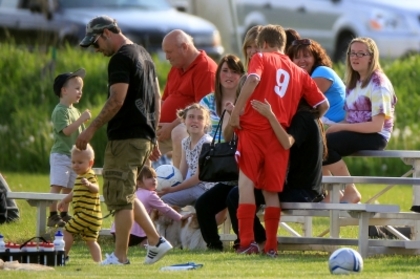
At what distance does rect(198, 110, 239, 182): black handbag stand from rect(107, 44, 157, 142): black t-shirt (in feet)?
4.39

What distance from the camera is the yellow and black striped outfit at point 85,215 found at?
33.9 ft

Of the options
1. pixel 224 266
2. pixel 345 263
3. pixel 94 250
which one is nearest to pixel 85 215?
pixel 94 250

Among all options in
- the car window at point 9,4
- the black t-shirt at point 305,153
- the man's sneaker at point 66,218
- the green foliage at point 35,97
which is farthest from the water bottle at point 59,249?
the car window at point 9,4

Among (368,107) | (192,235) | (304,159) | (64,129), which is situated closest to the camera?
(304,159)

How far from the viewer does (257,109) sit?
10.7 m

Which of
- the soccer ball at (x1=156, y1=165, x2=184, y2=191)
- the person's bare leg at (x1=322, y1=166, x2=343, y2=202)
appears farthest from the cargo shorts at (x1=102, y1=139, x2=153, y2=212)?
the person's bare leg at (x1=322, y1=166, x2=343, y2=202)

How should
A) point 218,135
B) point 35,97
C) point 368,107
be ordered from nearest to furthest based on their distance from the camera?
point 368,107, point 218,135, point 35,97

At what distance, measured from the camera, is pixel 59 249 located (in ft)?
32.4

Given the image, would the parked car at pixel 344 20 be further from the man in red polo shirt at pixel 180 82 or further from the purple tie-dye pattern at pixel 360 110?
the purple tie-dye pattern at pixel 360 110

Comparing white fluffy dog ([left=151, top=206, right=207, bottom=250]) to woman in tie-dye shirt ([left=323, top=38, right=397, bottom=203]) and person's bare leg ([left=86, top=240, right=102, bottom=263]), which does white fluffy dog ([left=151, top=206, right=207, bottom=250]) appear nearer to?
woman in tie-dye shirt ([left=323, top=38, right=397, bottom=203])

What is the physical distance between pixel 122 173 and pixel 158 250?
64 cm

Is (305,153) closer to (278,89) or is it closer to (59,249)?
Answer: (278,89)

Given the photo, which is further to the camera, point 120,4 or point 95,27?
point 120,4

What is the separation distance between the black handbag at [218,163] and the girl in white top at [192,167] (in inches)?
25.4
